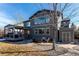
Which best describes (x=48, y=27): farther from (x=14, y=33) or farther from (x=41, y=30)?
(x=14, y=33)

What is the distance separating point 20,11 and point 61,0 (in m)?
0.93

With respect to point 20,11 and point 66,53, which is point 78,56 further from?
point 20,11

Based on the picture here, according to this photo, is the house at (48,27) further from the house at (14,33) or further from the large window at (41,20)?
the house at (14,33)

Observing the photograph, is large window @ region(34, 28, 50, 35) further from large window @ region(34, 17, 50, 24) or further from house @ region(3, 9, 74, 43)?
large window @ region(34, 17, 50, 24)

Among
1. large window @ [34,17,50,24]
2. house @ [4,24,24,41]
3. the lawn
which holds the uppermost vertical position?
large window @ [34,17,50,24]

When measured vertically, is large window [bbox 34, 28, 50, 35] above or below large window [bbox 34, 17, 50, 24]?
below

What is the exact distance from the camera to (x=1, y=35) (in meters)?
4.38

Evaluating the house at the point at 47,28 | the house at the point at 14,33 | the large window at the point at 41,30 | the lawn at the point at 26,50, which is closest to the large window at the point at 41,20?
the house at the point at 47,28

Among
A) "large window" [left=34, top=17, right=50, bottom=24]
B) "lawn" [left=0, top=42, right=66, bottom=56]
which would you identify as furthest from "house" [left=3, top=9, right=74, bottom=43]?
"lawn" [left=0, top=42, right=66, bottom=56]

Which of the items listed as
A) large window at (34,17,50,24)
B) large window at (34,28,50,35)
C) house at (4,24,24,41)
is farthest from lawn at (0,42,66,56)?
large window at (34,17,50,24)

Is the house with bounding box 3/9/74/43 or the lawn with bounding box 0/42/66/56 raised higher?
the house with bounding box 3/9/74/43

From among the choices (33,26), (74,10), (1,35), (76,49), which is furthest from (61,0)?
(1,35)

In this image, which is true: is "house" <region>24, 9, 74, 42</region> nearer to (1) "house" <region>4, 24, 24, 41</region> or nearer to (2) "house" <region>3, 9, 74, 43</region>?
(2) "house" <region>3, 9, 74, 43</region>

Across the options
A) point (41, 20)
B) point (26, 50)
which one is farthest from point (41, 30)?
point (26, 50)
